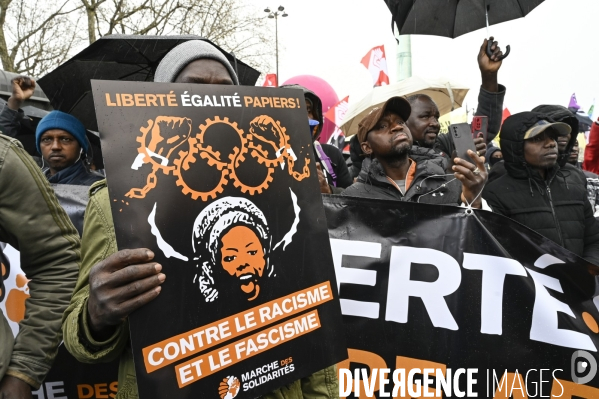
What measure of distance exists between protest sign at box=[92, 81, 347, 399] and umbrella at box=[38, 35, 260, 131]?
2.70 m

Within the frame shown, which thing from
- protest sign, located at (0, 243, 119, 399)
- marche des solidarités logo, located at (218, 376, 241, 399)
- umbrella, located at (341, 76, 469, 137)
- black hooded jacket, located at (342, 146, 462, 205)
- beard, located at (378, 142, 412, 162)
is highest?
umbrella, located at (341, 76, 469, 137)

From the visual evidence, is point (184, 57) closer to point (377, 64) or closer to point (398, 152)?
point (398, 152)

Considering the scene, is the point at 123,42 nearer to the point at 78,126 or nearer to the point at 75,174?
the point at 78,126

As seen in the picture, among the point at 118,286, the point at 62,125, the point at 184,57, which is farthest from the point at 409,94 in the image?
the point at 118,286

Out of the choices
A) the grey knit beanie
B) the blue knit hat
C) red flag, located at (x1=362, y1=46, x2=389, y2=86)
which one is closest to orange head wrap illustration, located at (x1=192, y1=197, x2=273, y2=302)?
the grey knit beanie

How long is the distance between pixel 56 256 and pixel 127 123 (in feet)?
2.14

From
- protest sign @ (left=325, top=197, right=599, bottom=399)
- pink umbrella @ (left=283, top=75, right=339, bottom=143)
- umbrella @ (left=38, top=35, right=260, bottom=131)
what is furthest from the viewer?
pink umbrella @ (left=283, top=75, right=339, bottom=143)

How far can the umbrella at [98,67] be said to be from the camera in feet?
14.1

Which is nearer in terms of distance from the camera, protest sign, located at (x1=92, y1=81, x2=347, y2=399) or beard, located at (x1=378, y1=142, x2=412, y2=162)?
protest sign, located at (x1=92, y1=81, x2=347, y2=399)

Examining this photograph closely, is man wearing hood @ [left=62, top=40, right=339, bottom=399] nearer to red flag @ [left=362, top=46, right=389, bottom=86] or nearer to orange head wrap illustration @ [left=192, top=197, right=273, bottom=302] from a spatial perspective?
orange head wrap illustration @ [left=192, top=197, right=273, bottom=302]

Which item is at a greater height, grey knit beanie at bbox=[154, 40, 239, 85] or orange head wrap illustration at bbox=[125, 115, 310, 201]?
grey knit beanie at bbox=[154, 40, 239, 85]

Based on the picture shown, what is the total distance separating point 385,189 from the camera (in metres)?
3.39

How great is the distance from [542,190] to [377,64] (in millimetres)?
9265

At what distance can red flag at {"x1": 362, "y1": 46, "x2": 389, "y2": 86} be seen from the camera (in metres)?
12.4
